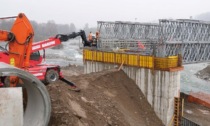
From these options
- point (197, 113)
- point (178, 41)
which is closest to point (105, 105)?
point (178, 41)

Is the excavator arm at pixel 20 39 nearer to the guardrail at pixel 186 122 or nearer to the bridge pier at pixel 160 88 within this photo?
the bridge pier at pixel 160 88

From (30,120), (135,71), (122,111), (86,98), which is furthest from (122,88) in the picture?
(30,120)

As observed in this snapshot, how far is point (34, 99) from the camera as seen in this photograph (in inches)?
485

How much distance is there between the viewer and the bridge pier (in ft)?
76.2

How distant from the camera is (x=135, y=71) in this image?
81.5ft

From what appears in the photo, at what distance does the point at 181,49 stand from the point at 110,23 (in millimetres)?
12551

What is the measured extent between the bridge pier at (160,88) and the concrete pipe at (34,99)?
1301 cm

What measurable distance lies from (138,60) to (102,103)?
6466 mm

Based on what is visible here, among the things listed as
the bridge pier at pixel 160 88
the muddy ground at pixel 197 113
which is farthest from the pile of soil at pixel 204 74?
the bridge pier at pixel 160 88

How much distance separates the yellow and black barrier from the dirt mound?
1.36 meters

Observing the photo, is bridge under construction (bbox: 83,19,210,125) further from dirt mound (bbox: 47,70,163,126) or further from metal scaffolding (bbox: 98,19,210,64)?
dirt mound (bbox: 47,70,163,126)

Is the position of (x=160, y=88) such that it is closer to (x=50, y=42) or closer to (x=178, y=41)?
(x=178, y=41)

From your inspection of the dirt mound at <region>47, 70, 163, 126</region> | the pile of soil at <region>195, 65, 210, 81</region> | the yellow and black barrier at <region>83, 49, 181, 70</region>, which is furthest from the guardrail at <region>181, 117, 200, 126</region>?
the pile of soil at <region>195, 65, 210, 81</region>

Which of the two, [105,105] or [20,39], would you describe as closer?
[20,39]
